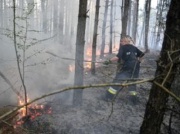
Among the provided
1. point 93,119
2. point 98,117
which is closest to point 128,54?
point 98,117

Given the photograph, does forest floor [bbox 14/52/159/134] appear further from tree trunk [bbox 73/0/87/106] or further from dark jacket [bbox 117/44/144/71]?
dark jacket [bbox 117/44/144/71]

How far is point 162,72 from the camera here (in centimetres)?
310

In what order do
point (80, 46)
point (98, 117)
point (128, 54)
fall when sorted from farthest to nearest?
point (128, 54)
point (80, 46)
point (98, 117)

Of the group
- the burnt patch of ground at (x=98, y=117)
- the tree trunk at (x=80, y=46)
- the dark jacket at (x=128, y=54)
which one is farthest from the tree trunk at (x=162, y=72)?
the dark jacket at (x=128, y=54)

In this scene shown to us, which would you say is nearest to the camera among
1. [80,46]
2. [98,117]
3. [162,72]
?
[162,72]

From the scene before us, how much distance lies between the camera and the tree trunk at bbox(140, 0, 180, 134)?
3.05 meters

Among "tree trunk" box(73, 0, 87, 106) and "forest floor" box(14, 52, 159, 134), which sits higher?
"tree trunk" box(73, 0, 87, 106)

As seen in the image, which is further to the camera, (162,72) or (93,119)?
(93,119)

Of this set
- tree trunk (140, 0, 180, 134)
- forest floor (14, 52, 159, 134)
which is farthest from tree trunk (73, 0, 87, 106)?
tree trunk (140, 0, 180, 134)

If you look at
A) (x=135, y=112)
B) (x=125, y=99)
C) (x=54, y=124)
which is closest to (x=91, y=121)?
(x=54, y=124)

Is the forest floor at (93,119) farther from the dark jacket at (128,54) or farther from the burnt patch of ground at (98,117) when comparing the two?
the dark jacket at (128,54)

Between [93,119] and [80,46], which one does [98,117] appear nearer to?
[93,119]

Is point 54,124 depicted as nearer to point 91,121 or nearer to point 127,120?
point 91,121

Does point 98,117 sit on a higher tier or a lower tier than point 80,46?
lower
